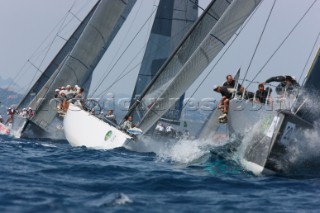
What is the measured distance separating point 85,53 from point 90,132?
5165 millimetres

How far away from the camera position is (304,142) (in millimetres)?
12383

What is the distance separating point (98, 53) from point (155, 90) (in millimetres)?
6526

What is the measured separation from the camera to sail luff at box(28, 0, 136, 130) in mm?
21953

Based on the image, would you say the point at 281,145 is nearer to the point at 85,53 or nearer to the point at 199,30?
the point at 199,30

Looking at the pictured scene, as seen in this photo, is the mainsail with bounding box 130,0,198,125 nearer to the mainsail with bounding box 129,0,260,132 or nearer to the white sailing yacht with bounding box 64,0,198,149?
the white sailing yacht with bounding box 64,0,198,149

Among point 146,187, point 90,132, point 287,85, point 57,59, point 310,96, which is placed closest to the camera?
point 146,187

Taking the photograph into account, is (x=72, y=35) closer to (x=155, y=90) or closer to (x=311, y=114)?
(x=155, y=90)

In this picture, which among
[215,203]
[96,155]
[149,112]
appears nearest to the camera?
[215,203]

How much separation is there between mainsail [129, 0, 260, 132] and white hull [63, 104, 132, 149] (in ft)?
3.49

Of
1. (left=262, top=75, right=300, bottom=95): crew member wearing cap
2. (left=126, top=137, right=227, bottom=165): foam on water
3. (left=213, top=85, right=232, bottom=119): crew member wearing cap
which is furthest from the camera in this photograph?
(left=126, top=137, right=227, bottom=165): foam on water

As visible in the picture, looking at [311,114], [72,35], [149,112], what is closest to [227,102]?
[311,114]

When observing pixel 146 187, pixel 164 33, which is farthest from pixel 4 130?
pixel 146 187

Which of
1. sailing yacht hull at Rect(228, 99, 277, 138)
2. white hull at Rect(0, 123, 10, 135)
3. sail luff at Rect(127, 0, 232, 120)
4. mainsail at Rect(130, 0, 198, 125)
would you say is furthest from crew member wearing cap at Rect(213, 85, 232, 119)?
white hull at Rect(0, 123, 10, 135)

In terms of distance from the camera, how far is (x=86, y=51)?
22.7 meters
